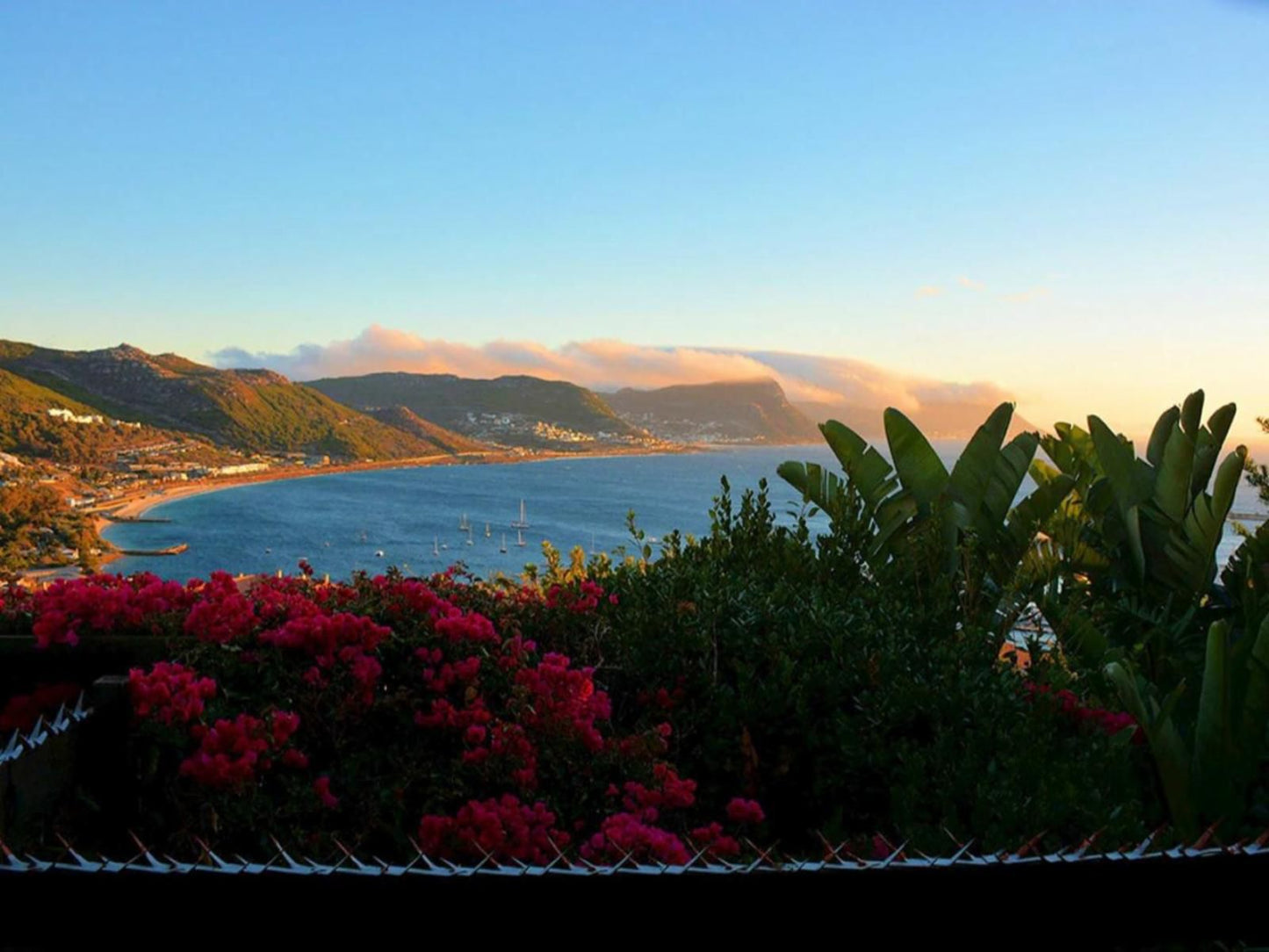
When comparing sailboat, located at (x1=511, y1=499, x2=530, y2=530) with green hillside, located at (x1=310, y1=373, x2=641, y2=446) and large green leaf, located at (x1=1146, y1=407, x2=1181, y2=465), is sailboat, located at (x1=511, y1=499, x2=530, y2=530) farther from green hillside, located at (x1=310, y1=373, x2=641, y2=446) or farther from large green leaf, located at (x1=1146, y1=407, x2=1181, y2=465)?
green hillside, located at (x1=310, y1=373, x2=641, y2=446)

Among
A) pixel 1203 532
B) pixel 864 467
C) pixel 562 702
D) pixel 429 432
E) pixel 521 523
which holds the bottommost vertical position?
pixel 521 523

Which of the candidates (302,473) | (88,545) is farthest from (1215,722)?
(302,473)

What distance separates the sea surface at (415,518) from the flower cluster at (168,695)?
4876cm

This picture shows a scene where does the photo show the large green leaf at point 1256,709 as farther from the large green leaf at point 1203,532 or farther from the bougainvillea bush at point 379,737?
the bougainvillea bush at point 379,737

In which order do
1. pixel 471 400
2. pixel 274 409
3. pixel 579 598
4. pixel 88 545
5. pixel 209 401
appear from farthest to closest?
pixel 471 400 < pixel 274 409 < pixel 209 401 < pixel 88 545 < pixel 579 598

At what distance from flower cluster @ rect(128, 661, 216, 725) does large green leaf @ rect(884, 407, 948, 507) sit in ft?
14.3

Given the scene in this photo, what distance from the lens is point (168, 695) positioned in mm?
2979

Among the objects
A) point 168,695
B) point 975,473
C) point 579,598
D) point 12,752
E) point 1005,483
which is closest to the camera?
point 12,752

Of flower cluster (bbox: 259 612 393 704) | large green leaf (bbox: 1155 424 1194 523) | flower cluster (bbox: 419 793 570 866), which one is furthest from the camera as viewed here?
large green leaf (bbox: 1155 424 1194 523)

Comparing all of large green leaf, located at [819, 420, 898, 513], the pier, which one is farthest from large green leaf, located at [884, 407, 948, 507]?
the pier

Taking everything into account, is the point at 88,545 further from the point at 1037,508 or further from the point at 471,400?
the point at 471,400

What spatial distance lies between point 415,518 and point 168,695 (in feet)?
306

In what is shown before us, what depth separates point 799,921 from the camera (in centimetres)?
125

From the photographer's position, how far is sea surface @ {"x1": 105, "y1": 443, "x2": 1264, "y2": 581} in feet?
246
